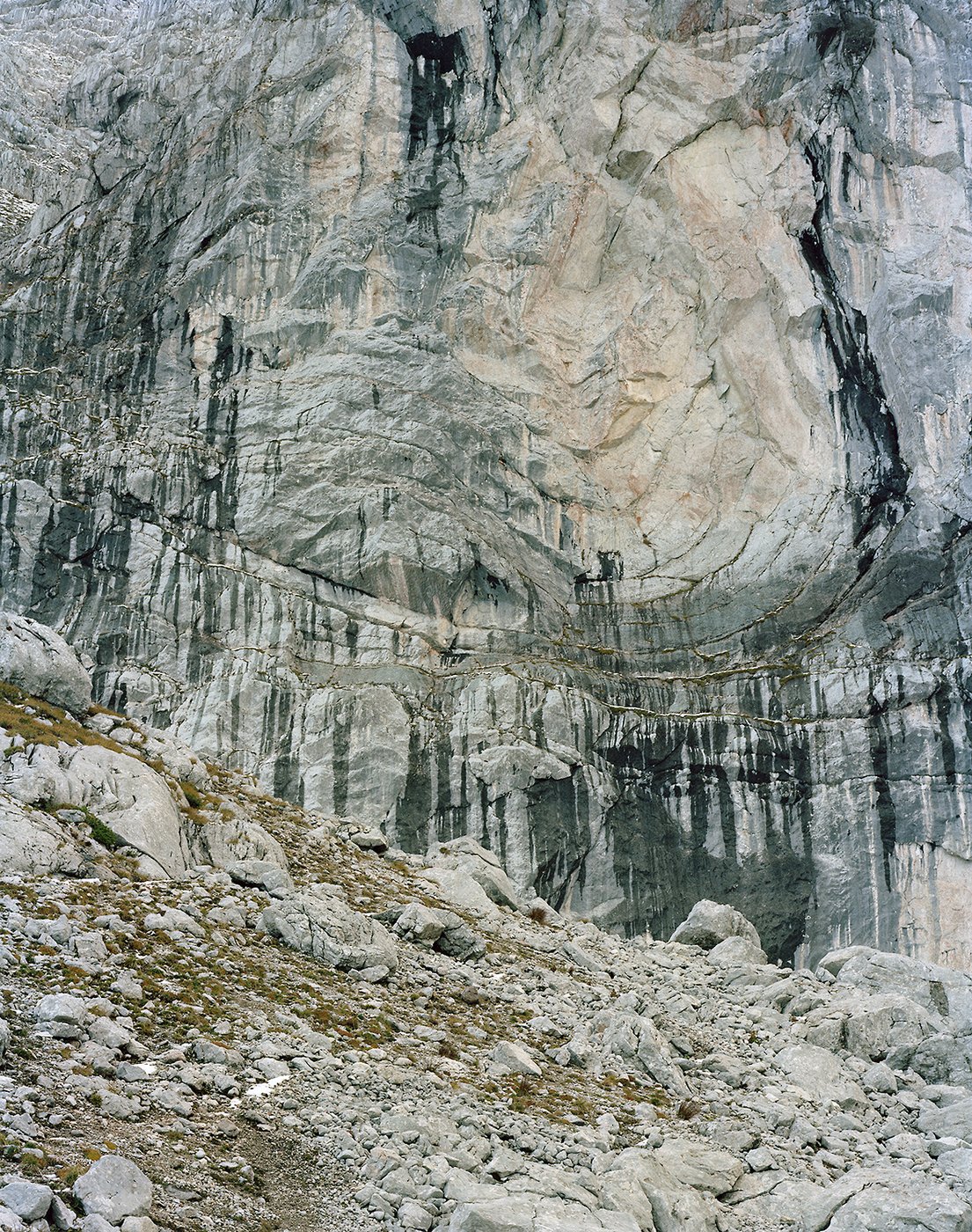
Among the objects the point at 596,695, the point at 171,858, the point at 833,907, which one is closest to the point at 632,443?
the point at 596,695

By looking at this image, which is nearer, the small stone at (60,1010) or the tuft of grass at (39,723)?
the small stone at (60,1010)

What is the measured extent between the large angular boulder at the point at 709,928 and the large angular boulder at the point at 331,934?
42.9 ft

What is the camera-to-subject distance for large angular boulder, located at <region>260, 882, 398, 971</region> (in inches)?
862

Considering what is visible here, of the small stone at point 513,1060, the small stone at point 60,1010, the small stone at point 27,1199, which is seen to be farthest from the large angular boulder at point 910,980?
the small stone at point 27,1199

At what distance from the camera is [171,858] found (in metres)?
24.2

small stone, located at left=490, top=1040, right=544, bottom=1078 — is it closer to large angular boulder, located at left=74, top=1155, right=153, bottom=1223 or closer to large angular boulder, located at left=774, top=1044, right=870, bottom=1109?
A: large angular boulder, located at left=774, top=1044, right=870, bottom=1109

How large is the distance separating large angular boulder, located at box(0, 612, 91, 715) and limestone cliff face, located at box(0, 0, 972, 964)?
63.8 feet

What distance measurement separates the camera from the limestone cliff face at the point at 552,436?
50594 millimetres

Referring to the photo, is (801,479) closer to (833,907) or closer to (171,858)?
(833,907)

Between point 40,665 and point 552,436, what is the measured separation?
118 feet

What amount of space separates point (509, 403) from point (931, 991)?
3945 centimetres

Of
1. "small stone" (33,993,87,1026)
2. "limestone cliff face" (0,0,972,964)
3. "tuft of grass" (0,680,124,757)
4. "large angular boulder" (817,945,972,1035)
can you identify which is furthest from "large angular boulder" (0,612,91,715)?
"large angular boulder" (817,945,972,1035)

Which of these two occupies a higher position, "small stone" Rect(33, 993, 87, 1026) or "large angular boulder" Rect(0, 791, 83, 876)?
"large angular boulder" Rect(0, 791, 83, 876)

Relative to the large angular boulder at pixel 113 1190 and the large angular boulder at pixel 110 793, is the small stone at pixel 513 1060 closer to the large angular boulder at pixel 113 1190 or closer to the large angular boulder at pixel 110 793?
the large angular boulder at pixel 110 793
